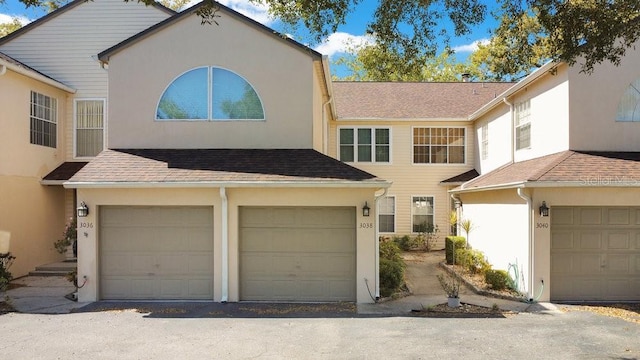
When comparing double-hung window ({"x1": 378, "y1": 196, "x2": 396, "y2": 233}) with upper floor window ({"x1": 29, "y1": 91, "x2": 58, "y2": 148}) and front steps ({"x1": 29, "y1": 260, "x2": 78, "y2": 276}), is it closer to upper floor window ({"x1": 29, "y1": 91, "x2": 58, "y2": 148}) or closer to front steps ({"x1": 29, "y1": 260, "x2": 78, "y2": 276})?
front steps ({"x1": 29, "y1": 260, "x2": 78, "y2": 276})

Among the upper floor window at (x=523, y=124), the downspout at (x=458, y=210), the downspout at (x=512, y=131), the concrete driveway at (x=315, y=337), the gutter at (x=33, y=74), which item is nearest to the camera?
the concrete driveway at (x=315, y=337)

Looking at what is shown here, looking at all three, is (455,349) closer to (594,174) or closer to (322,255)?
(322,255)

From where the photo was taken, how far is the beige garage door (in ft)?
37.4

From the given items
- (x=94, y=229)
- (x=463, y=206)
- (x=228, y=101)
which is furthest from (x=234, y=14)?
(x=463, y=206)

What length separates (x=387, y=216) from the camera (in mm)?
20594

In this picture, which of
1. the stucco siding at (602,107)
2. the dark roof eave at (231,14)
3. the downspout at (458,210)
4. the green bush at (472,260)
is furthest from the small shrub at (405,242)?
the dark roof eave at (231,14)

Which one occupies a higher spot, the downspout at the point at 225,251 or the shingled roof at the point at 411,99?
the shingled roof at the point at 411,99

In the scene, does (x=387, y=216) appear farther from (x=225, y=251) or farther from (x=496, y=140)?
(x=225, y=251)

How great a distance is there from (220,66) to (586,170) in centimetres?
945

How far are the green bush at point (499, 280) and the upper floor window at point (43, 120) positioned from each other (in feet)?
47.7

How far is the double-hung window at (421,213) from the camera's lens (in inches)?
806

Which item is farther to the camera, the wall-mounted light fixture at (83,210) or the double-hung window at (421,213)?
the double-hung window at (421,213)

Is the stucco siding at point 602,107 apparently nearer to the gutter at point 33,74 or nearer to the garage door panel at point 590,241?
the garage door panel at point 590,241

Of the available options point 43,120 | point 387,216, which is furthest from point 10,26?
point 387,216
